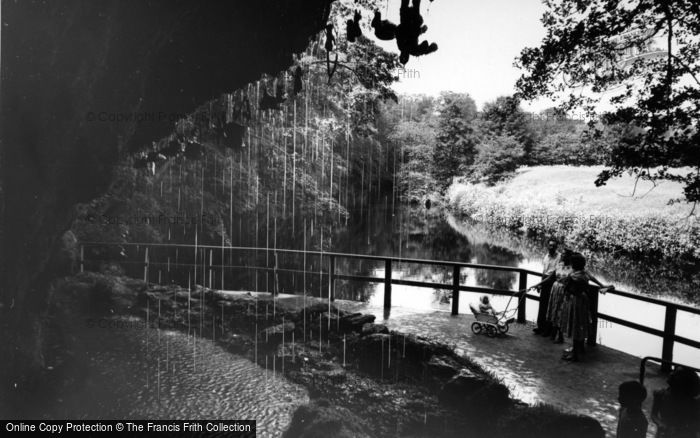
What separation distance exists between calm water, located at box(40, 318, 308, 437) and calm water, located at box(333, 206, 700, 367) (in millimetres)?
3065

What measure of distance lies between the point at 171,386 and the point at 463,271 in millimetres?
13908

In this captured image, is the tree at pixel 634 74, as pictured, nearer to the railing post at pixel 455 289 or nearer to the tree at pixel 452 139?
the railing post at pixel 455 289

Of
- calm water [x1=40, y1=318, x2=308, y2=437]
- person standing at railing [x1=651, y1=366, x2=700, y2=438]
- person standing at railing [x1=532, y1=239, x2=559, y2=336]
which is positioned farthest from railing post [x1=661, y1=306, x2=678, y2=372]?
calm water [x1=40, y1=318, x2=308, y2=437]

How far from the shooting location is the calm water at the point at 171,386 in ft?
9.77

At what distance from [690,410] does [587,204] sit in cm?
600

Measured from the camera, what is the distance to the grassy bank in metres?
4.65

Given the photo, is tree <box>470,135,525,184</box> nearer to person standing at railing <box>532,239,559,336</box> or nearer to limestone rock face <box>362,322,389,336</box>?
person standing at railing <box>532,239,559,336</box>

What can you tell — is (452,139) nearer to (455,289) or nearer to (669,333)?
(455,289)

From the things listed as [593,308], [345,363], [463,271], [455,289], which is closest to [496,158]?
[463,271]

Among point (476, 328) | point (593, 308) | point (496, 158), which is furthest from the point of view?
point (496, 158)

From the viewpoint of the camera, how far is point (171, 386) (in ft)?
10.9

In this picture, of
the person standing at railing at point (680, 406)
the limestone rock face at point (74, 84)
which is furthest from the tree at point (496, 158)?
the person standing at railing at point (680, 406)

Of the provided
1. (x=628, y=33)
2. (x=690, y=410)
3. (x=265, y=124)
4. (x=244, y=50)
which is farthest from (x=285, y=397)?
(x=265, y=124)

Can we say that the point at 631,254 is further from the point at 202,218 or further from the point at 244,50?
the point at 202,218
